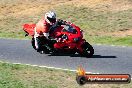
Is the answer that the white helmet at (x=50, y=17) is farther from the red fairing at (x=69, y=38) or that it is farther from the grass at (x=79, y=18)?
the grass at (x=79, y=18)

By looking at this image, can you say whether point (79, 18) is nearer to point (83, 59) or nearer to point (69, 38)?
point (69, 38)

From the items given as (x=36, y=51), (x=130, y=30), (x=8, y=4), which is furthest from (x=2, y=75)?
(x=8, y=4)

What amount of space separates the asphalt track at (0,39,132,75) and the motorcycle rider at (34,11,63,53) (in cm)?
58

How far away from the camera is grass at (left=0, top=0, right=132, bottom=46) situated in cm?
2731

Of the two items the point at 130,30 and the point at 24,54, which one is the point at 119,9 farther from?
the point at 24,54

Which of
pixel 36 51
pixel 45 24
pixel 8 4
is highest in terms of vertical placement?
pixel 45 24

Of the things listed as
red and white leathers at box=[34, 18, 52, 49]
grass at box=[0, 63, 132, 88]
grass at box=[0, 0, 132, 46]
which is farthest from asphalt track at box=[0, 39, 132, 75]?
grass at box=[0, 0, 132, 46]

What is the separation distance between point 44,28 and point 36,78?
17.0 ft

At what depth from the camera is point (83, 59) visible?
18656 millimetres

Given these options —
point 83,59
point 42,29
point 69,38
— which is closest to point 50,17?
point 42,29

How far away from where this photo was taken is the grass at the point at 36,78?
1371 centimetres

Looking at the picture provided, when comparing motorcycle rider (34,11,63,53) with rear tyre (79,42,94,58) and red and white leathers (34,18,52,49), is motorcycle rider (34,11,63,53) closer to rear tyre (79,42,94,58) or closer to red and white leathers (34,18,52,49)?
red and white leathers (34,18,52,49)

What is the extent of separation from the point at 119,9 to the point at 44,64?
17632mm

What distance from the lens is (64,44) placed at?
19.4 m
